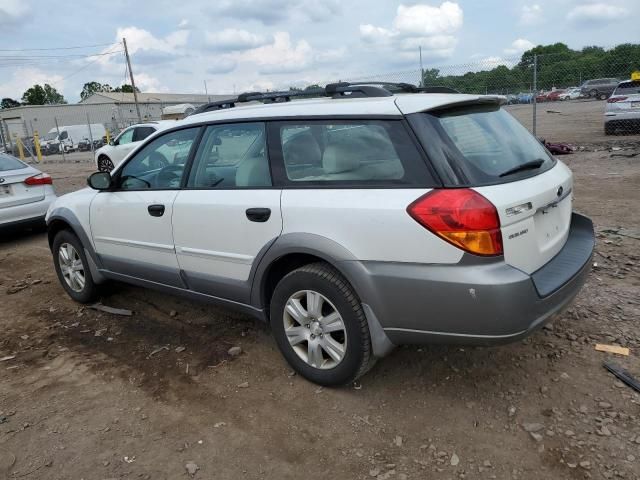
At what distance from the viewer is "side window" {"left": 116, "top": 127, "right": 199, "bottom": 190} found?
3.78 meters

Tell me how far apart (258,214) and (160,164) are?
1.29 meters

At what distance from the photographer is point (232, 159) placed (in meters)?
3.47

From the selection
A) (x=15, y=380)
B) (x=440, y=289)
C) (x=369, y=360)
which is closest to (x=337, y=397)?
(x=369, y=360)

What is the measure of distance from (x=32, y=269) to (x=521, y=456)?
589 centimetres

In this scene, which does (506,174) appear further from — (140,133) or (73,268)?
(140,133)

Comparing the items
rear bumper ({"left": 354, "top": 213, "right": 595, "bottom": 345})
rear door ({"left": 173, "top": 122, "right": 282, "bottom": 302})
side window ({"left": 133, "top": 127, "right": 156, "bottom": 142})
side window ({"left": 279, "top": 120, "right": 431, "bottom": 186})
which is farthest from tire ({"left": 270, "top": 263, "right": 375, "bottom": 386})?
side window ({"left": 133, "top": 127, "right": 156, "bottom": 142})

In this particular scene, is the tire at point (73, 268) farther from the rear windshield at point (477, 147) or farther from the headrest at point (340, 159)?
the rear windshield at point (477, 147)

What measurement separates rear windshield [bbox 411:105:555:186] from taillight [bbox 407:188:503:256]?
0.32 ft

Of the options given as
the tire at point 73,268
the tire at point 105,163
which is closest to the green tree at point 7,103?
the tire at point 105,163

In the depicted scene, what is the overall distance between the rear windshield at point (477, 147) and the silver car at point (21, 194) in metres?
6.73

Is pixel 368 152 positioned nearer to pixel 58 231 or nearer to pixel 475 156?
pixel 475 156

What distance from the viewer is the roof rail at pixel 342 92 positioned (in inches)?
123

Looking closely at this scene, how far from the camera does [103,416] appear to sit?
3.06 meters

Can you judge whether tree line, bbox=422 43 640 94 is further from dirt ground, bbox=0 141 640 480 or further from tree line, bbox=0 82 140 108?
tree line, bbox=0 82 140 108
